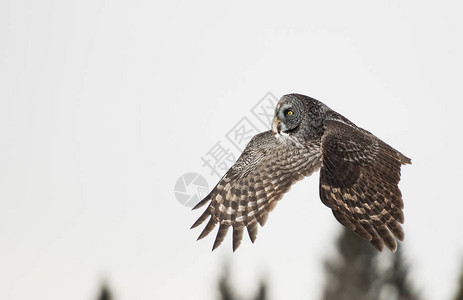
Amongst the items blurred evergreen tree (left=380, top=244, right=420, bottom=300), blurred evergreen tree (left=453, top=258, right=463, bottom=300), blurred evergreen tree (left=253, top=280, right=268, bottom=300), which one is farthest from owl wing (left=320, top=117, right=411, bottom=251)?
blurred evergreen tree (left=380, top=244, right=420, bottom=300)

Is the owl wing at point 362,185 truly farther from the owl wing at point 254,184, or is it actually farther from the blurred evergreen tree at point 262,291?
the blurred evergreen tree at point 262,291

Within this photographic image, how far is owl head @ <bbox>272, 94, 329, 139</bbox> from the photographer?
1446cm

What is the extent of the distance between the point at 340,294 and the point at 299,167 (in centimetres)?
3366

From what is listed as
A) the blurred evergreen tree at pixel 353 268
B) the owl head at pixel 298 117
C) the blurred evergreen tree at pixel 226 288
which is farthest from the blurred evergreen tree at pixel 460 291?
the blurred evergreen tree at pixel 353 268

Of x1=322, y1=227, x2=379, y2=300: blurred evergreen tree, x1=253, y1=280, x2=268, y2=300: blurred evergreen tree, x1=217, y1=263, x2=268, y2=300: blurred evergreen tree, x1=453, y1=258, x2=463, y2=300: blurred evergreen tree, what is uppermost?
x1=217, y1=263, x2=268, y2=300: blurred evergreen tree

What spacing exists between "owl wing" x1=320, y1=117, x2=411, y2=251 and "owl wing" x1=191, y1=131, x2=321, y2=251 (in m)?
2.11

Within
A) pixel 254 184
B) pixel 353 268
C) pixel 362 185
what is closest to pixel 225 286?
pixel 353 268

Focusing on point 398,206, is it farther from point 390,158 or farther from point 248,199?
point 248,199

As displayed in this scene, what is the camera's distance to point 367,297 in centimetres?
4944

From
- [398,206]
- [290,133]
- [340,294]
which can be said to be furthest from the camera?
[340,294]

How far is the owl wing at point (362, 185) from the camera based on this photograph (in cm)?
1284

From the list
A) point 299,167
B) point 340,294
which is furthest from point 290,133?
point 340,294

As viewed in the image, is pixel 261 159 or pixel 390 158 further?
pixel 261 159

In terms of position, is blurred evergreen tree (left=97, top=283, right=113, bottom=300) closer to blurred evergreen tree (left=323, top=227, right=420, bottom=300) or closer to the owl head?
the owl head
